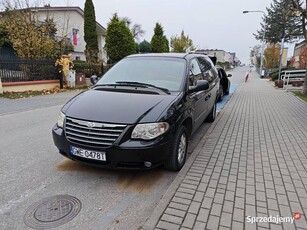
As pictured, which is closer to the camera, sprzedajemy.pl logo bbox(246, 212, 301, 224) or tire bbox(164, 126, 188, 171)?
sprzedajemy.pl logo bbox(246, 212, 301, 224)

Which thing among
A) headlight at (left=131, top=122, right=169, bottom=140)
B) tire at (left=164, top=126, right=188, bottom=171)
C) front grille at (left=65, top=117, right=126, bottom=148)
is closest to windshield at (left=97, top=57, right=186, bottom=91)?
tire at (left=164, top=126, right=188, bottom=171)

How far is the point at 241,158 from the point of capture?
13.8ft

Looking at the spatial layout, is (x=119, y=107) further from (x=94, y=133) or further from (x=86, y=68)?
(x=86, y=68)

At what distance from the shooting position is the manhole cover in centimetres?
259

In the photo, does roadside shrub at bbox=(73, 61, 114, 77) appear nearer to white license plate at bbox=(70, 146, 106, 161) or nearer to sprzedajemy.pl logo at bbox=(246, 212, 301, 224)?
white license plate at bbox=(70, 146, 106, 161)

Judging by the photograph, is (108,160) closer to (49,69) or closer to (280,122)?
(280,122)

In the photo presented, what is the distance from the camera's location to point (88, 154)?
125 inches

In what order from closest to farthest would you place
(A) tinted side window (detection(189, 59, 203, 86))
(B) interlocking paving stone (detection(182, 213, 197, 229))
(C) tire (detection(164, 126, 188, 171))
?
(B) interlocking paving stone (detection(182, 213, 197, 229)) → (C) tire (detection(164, 126, 188, 171)) → (A) tinted side window (detection(189, 59, 203, 86))

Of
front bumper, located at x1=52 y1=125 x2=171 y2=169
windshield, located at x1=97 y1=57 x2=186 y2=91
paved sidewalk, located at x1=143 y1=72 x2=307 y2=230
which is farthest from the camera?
windshield, located at x1=97 y1=57 x2=186 y2=91

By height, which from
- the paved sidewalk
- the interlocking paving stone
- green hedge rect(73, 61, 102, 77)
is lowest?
the interlocking paving stone

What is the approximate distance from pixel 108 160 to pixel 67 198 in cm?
71

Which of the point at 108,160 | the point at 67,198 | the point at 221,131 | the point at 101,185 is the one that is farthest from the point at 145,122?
the point at 221,131

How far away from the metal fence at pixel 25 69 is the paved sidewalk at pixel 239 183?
11.3 metres

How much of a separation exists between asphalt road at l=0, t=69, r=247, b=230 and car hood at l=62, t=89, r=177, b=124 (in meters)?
A: 0.97
